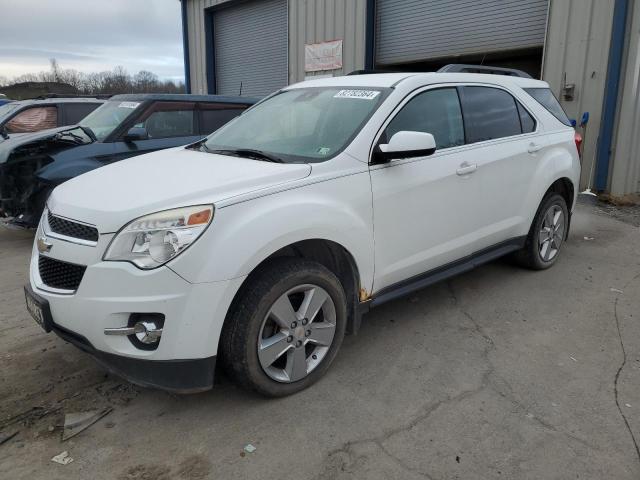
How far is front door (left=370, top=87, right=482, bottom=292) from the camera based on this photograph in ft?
10.7

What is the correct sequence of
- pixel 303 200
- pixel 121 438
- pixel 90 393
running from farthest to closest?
1. pixel 90 393
2. pixel 303 200
3. pixel 121 438

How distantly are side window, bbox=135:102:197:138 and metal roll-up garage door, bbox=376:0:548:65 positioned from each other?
6129 millimetres

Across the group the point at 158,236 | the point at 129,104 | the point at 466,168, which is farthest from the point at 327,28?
the point at 158,236

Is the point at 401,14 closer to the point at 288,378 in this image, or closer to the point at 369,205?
the point at 369,205

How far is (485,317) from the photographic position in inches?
159

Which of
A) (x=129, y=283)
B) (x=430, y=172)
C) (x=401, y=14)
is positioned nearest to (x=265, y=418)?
(x=129, y=283)

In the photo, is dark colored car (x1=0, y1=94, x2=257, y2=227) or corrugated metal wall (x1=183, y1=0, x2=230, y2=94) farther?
corrugated metal wall (x1=183, y1=0, x2=230, y2=94)

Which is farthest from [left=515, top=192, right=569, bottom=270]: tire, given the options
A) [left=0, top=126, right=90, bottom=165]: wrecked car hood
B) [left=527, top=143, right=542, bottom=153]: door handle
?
[left=0, top=126, right=90, bottom=165]: wrecked car hood

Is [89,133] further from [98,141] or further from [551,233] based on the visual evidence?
[551,233]

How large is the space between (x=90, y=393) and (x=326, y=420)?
137cm

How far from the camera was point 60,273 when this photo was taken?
2.67 metres

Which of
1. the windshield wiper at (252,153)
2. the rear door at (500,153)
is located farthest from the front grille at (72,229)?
the rear door at (500,153)

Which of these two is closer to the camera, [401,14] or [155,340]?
[155,340]

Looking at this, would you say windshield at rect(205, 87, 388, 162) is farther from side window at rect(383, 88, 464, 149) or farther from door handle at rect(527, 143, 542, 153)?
door handle at rect(527, 143, 542, 153)
